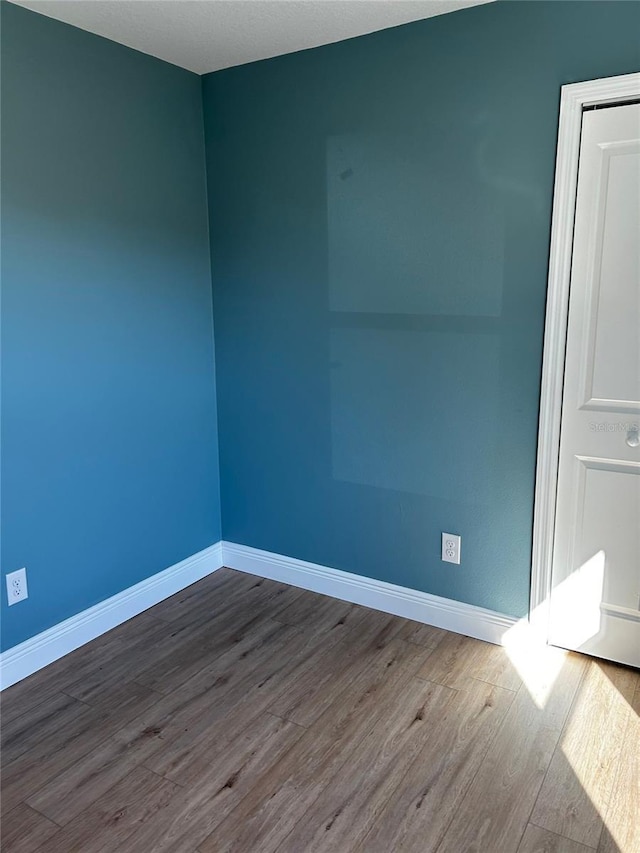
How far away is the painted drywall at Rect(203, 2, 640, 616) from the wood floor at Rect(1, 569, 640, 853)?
0.43 m

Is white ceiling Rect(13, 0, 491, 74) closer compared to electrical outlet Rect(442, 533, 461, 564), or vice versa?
white ceiling Rect(13, 0, 491, 74)

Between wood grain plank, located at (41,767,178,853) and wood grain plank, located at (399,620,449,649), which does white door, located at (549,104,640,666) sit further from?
wood grain plank, located at (41,767,178,853)

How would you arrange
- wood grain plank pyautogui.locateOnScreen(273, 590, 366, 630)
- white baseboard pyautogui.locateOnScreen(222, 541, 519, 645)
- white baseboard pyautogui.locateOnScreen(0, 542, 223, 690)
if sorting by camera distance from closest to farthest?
white baseboard pyautogui.locateOnScreen(0, 542, 223, 690) < white baseboard pyautogui.locateOnScreen(222, 541, 519, 645) < wood grain plank pyautogui.locateOnScreen(273, 590, 366, 630)

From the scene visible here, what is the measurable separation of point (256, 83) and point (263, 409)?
1.47 m

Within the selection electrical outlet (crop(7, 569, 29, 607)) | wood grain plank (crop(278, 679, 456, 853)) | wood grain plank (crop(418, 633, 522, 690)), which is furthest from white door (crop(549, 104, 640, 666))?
electrical outlet (crop(7, 569, 29, 607))

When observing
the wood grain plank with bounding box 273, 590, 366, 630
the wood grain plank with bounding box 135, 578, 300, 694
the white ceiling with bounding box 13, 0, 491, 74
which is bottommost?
the wood grain plank with bounding box 135, 578, 300, 694

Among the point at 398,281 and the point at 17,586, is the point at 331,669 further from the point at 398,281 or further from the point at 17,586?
the point at 398,281

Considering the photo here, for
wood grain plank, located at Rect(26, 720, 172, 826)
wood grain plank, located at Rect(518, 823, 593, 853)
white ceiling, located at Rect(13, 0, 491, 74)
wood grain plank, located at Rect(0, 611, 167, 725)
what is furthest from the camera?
wood grain plank, located at Rect(0, 611, 167, 725)

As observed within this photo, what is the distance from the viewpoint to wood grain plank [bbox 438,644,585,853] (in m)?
1.73

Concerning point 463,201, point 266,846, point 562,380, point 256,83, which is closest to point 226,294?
point 256,83

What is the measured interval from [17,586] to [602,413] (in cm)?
226

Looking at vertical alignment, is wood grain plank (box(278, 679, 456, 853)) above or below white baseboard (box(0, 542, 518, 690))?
below

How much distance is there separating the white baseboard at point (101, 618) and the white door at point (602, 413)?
1.70 m

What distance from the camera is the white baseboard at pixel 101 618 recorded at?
8.01ft
